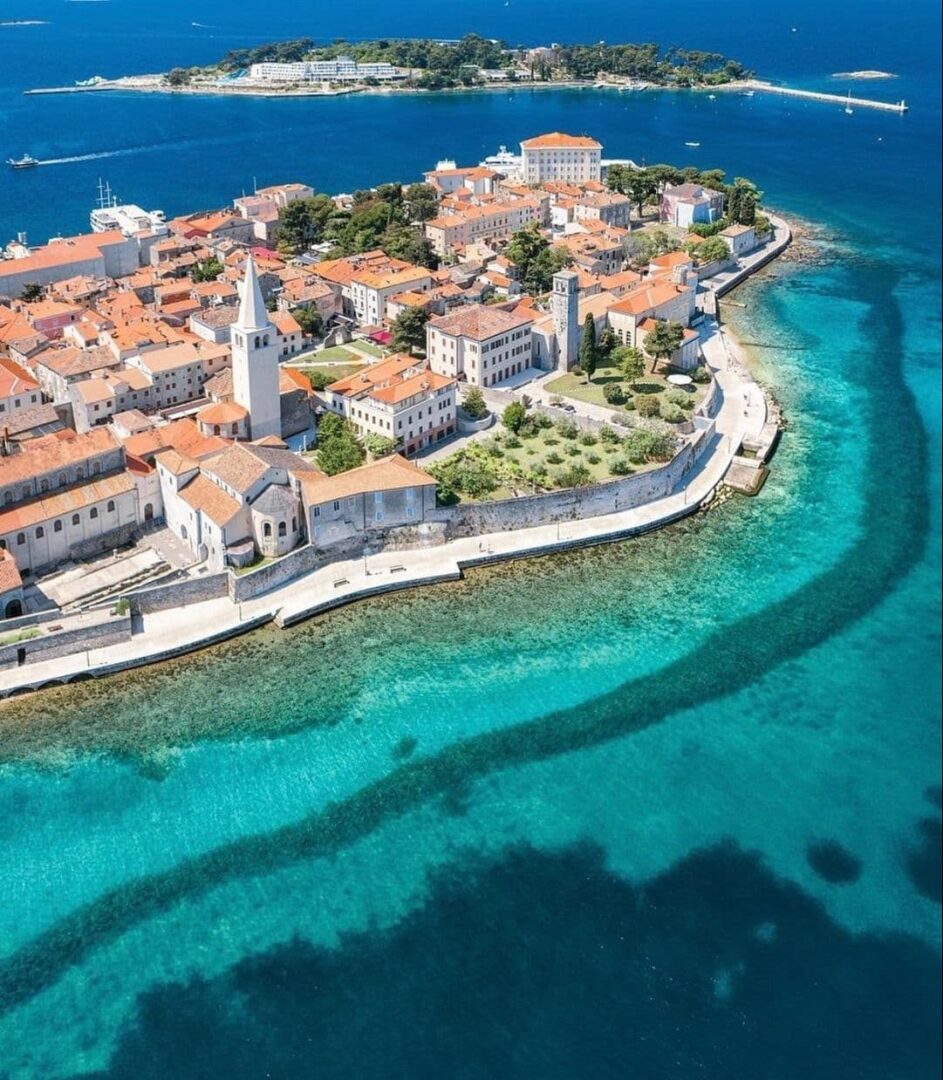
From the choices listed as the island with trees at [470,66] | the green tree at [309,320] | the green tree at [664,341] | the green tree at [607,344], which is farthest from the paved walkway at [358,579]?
the island with trees at [470,66]

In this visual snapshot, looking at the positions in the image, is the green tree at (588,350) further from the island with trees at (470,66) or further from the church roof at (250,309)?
the island with trees at (470,66)

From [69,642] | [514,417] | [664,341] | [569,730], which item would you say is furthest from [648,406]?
[69,642]

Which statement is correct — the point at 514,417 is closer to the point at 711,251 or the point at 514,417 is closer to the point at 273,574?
the point at 273,574

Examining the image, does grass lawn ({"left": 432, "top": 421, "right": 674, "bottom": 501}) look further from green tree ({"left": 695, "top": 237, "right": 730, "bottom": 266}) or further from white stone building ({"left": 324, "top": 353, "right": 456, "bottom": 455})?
green tree ({"left": 695, "top": 237, "right": 730, "bottom": 266})

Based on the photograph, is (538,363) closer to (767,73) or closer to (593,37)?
(767,73)

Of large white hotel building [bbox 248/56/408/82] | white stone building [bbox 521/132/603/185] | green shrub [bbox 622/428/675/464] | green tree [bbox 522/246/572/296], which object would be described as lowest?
green shrub [bbox 622/428/675/464]

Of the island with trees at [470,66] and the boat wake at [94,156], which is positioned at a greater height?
the island with trees at [470,66]

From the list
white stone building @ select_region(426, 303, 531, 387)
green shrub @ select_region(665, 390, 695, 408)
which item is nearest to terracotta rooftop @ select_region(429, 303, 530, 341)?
white stone building @ select_region(426, 303, 531, 387)
